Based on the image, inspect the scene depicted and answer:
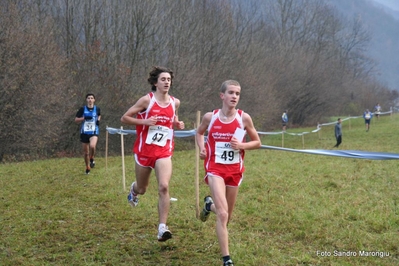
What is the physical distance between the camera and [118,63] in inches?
1034

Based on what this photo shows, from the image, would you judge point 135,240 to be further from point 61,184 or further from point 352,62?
point 352,62

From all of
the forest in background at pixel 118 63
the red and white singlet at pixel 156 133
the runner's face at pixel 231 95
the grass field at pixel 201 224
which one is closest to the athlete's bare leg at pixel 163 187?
the red and white singlet at pixel 156 133

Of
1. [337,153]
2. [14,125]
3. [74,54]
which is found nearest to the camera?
[337,153]

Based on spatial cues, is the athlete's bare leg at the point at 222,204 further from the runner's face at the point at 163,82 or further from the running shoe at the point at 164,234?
the runner's face at the point at 163,82

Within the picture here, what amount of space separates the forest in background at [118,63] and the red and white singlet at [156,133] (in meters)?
14.4

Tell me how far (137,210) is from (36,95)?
13903 mm

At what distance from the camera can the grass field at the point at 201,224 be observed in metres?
5.40

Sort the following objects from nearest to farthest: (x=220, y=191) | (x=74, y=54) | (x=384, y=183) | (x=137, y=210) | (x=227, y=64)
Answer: (x=220, y=191)
(x=137, y=210)
(x=384, y=183)
(x=74, y=54)
(x=227, y=64)

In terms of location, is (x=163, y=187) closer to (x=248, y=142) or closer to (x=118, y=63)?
(x=248, y=142)

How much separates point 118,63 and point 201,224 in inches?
821

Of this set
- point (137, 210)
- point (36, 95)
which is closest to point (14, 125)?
point (36, 95)

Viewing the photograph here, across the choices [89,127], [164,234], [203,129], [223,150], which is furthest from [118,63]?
[223,150]

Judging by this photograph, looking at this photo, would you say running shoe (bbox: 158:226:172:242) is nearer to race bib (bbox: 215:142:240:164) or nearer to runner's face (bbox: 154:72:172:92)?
race bib (bbox: 215:142:240:164)

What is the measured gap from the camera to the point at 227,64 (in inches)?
1346
